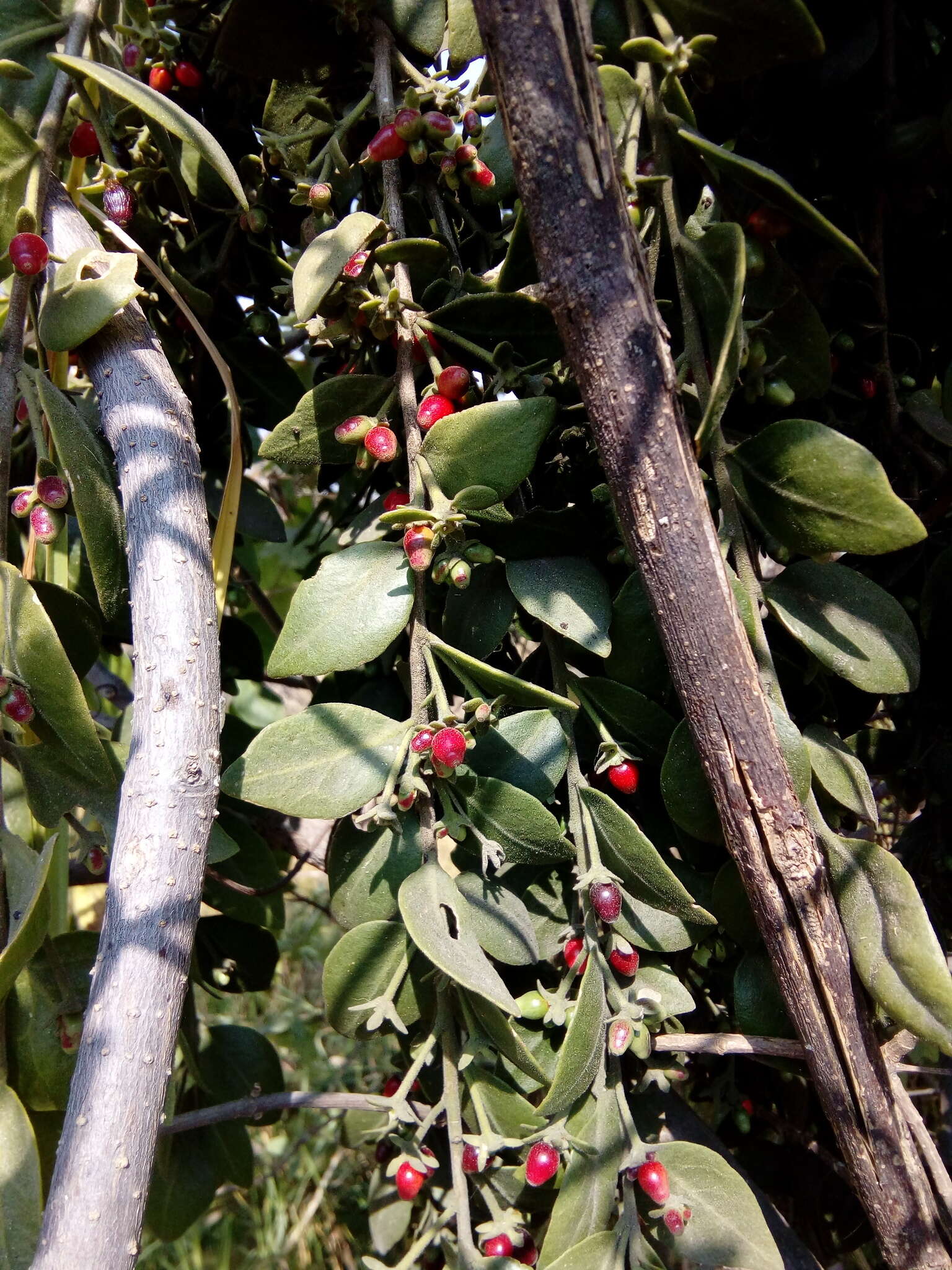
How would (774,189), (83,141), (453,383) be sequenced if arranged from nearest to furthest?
1. (774,189)
2. (453,383)
3. (83,141)

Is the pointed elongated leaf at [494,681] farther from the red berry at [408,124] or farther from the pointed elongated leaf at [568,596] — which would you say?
the red berry at [408,124]

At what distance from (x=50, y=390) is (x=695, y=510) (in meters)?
0.37

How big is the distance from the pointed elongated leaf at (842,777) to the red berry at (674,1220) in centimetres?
23

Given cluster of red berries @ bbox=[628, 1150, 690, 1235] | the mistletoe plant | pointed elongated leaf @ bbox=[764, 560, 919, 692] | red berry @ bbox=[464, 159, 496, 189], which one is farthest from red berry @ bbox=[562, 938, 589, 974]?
red berry @ bbox=[464, 159, 496, 189]

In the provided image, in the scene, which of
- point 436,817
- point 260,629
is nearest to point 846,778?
point 436,817

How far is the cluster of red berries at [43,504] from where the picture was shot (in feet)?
1.77

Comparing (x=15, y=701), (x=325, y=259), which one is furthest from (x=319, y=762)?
(x=325, y=259)

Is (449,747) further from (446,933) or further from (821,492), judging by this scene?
(821,492)

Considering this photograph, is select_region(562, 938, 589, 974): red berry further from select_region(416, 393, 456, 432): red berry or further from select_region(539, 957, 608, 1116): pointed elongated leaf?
select_region(416, 393, 456, 432): red berry

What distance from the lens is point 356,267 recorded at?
53 cm

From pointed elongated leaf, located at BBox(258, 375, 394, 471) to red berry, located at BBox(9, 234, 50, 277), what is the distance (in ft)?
0.53

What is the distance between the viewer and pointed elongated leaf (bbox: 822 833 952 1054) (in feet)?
1.44

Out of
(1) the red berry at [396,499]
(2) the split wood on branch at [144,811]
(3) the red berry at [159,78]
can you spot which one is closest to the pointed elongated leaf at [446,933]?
(2) the split wood on branch at [144,811]

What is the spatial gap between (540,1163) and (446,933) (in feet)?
0.47
